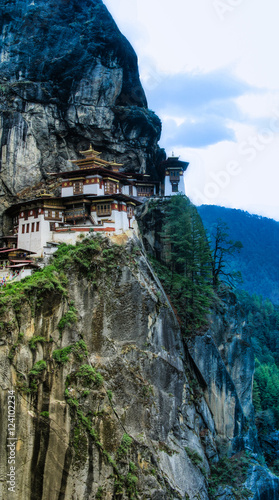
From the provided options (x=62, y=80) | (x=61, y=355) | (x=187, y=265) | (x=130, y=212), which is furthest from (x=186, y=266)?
(x=62, y=80)

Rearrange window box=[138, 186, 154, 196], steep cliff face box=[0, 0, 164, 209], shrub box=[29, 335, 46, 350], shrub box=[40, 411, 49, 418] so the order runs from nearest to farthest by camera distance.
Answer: shrub box=[40, 411, 49, 418], shrub box=[29, 335, 46, 350], steep cliff face box=[0, 0, 164, 209], window box=[138, 186, 154, 196]

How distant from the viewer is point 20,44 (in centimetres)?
4903

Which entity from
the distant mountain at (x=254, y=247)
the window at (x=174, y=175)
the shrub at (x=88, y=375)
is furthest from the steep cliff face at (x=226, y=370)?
the distant mountain at (x=254, y=247)

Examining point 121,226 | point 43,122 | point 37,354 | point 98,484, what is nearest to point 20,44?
point 43,122

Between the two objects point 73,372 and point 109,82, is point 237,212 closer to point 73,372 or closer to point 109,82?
point 109,82

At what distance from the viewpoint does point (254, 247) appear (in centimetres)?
17275

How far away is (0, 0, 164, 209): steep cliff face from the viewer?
154 ft

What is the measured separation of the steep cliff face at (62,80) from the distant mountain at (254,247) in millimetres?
95456

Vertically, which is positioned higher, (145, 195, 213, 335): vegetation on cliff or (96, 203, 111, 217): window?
(96, 203, 111, 217): window

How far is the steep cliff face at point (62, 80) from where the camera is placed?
154 feet

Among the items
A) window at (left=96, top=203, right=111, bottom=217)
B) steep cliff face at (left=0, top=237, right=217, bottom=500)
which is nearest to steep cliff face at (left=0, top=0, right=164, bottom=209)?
window at (left=96, top=203, right=111, bottom=217)

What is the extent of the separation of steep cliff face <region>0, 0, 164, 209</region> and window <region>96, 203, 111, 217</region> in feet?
29.0

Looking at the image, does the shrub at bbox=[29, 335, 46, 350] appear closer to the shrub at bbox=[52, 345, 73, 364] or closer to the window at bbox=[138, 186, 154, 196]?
the shrub at bbox=[52, 345, 73, 364]

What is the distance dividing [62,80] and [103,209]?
17504 mm
